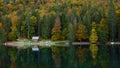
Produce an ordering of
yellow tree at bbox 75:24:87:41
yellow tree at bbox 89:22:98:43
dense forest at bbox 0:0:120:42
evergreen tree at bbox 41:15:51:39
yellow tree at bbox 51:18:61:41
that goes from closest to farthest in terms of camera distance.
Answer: yellow tree at bbox 89:22:98:43 → yellow tree at bbox 75:24:87:41 → dense forest at bbox 0:0:120:42 → yellow tree at bbox 51:18:61:41 → evergreen tree at bbox 41:15:51:39

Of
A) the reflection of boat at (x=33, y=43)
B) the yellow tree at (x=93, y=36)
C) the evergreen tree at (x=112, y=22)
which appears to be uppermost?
the evergreen tree at (x=112, y=22)

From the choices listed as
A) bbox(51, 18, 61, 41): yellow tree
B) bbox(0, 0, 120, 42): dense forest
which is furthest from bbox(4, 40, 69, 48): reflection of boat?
bbox(51, 18, 61, 41): yellow tree

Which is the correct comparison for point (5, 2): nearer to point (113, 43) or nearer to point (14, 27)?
point (14, 27)

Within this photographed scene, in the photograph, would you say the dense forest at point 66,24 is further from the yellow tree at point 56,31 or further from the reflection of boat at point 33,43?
the reflection of boat at point 33,43

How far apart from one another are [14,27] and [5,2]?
60759 mm

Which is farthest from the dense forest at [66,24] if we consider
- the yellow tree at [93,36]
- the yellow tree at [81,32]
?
the yellow tree at [93,36]

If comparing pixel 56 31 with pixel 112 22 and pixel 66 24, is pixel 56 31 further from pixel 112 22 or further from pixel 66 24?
pixel 112 22

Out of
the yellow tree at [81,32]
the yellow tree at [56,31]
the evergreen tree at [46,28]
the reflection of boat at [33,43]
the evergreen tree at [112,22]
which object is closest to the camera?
the reflection of boat at [33,43]

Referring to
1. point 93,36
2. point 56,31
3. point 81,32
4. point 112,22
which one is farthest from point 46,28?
point 112,22

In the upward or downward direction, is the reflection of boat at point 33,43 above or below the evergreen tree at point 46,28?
below

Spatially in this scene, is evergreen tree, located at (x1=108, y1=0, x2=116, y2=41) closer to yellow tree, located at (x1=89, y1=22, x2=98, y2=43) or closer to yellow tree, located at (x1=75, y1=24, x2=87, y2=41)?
yellow tree, located at (x1=89, y1=22, x2=98, y2=43)

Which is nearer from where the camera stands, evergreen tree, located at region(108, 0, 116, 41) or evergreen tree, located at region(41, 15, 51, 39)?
evergreen tree, located at region(108, 0, 116, 41)

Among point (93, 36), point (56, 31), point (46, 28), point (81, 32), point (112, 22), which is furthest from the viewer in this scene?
point (46, 28)

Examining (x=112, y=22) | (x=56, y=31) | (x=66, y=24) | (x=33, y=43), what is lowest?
(x=33, y=43)
